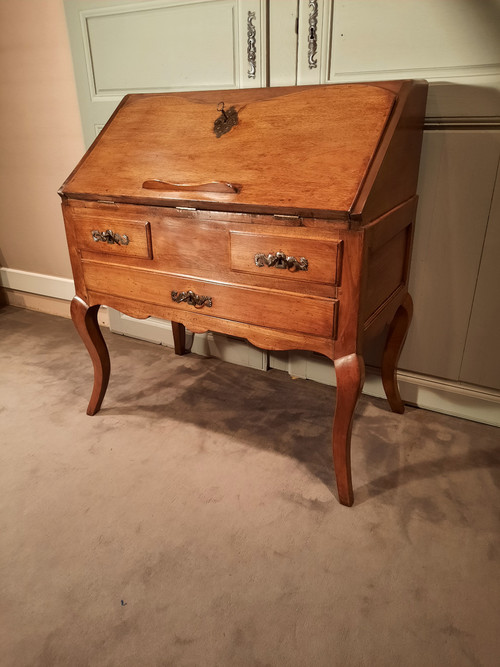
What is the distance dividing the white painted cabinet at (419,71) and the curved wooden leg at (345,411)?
2.09 feet

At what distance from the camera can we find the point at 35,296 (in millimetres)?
3033

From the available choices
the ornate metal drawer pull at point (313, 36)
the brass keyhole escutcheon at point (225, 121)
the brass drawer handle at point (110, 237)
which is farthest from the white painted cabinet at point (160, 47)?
the brass drawer handle at point (110, 237)

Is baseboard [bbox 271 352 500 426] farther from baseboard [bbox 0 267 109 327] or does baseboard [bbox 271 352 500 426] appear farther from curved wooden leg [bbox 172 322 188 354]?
baseboard [bbox 0 267 109 327]

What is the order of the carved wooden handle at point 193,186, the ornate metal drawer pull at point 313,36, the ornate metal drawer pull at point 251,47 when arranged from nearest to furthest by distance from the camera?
the carved wooden handle at point 193,186, the ornate metal drawer pull at point 313,36, the ornate metal drawer pull at point 251,47

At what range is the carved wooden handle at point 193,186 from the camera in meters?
1.30

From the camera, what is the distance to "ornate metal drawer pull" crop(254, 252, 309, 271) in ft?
4.03

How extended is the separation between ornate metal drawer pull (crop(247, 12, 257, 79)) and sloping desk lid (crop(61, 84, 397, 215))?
220 millimetres

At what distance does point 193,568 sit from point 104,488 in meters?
0.44

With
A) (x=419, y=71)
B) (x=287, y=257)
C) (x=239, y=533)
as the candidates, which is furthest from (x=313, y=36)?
(x=239, y=533)

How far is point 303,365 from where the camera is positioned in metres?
2.10

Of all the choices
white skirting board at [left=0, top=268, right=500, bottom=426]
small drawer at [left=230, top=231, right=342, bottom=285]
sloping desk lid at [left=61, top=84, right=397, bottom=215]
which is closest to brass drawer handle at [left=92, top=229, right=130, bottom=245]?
sloping desk lid at [left=61, top=84, right=397, bottom=215]

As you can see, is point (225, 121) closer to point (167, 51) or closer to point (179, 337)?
point (167, 51)

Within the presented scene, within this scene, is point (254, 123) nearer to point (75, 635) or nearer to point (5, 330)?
point (75, 635)

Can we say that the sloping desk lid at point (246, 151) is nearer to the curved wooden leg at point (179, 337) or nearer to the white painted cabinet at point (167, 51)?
the white painted cabinet at point (167, 51)
